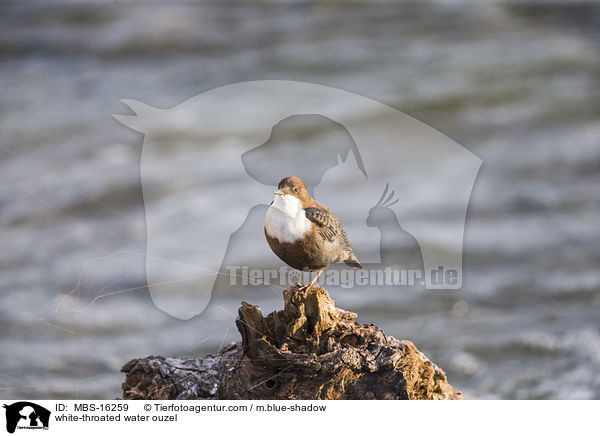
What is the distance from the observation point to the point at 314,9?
5137 mm

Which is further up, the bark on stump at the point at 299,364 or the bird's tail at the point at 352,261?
the bird's tail at the point at 352,261

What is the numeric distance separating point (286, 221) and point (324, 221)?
138 millimetres

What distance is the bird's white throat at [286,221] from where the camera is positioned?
1.75 meters

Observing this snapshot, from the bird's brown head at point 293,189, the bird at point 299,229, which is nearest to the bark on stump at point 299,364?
the bird at point 299,229

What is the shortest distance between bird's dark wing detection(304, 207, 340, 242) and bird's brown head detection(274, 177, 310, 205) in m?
0.04

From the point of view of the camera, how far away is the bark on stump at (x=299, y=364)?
1869 millimetres

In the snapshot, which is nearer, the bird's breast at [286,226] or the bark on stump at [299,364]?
the bird's breast at [286,226]

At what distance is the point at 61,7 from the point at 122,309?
2.76m
